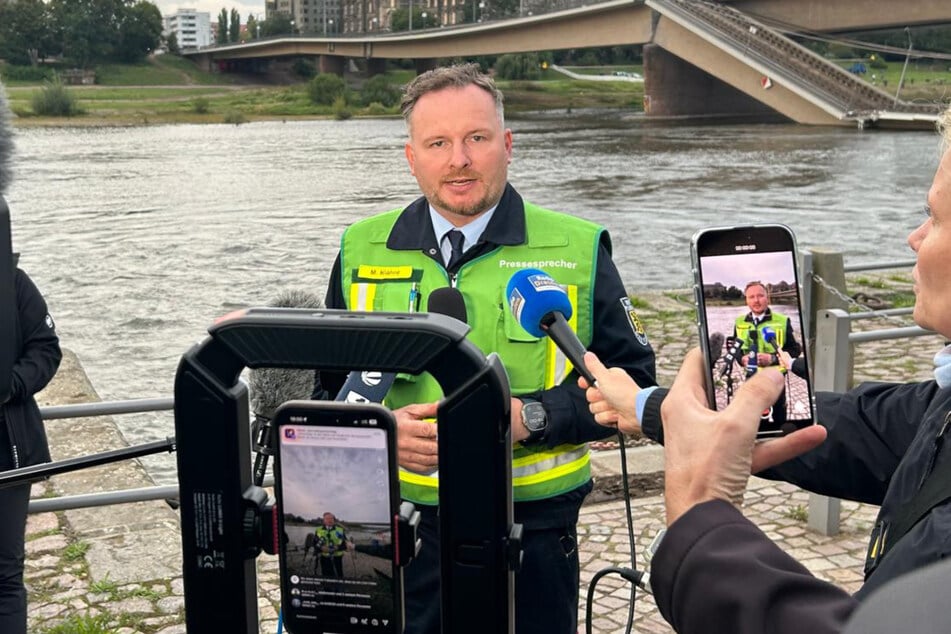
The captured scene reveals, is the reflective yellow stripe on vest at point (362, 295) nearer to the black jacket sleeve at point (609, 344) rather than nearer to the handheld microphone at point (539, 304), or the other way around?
the black jacket sleeve at point (609, 344)

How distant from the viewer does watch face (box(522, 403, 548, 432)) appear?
110 inches

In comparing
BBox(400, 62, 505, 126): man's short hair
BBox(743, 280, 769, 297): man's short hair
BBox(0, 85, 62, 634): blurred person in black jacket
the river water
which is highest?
BBox(400, 62, 505, 126): man's short hair

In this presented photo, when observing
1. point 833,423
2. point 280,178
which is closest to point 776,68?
point 280,178

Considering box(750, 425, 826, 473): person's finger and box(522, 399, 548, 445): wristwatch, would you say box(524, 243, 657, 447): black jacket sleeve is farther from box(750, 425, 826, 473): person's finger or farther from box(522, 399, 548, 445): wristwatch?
box(750, 425, 826, 473): person's finger

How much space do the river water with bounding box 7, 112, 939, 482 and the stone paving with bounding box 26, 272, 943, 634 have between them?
1.26 metres

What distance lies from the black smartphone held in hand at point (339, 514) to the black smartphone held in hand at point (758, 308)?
513 millimetres

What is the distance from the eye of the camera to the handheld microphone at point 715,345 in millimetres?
1652

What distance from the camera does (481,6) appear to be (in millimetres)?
103625

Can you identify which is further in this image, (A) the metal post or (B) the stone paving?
(A) the metal post

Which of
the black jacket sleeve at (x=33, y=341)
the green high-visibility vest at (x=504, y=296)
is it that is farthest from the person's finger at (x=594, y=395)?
the black jacket sleeve at (x=33, y=341)

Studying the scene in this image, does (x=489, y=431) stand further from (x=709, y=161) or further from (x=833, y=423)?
(x=709, y=161)

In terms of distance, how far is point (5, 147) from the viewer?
2.50 meters

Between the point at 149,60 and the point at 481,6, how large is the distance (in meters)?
30.9

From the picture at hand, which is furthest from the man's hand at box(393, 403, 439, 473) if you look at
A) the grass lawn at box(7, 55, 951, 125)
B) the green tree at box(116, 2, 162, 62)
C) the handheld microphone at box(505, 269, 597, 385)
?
the green tree at box(116, 2, 162, 62)
